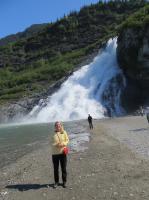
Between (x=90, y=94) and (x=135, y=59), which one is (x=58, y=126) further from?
(x=90, y=94)

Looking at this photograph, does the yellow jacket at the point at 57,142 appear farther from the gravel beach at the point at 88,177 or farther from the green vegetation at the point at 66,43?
the green vegetation at the point at 66,43

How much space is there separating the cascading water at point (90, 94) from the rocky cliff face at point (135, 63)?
79.0 inches

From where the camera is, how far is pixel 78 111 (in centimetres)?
8700

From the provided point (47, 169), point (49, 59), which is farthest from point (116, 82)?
point (49, 59)

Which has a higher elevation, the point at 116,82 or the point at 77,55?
the point at 77,55

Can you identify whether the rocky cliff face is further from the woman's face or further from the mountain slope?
the woman's face

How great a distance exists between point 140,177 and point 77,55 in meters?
136

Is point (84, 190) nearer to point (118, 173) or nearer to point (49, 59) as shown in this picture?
point (118, 173)

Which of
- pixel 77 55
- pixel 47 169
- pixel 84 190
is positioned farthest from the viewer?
pixel 77 55

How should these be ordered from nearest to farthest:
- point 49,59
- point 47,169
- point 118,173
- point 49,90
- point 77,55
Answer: point 118,173, point 47,169, point 49,90, point 77,55, point 49,59

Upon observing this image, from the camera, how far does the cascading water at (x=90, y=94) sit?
85.6m

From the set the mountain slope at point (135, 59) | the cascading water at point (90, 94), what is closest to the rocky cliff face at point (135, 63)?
the mountain slope at point (135, 59)

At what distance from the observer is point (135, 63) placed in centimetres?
8294

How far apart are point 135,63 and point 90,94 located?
40.5 feet
